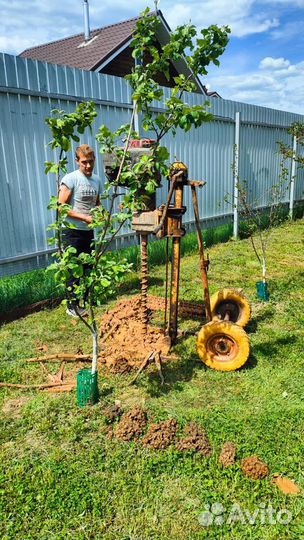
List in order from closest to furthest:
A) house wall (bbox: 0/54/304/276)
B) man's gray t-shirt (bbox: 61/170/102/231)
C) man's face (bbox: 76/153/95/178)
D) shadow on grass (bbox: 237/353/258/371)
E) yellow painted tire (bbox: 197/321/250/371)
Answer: yellow painted tire (bbox: 197/321/250/371) → shadow on grass (bbox: 237/353/258/371) → man's face (bbox: 76/153/95/178) → man's gray t-shirt (bbox: 61/170/102/231) → house wall (bbox: 0/54/304/276)

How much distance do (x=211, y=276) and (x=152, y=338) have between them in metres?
2.68

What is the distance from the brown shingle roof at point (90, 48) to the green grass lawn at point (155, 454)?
11682mm

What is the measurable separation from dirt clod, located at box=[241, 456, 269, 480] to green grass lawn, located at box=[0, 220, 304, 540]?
0.03m

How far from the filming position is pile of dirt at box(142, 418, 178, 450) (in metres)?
2.57

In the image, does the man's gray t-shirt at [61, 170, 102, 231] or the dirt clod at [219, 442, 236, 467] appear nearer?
the dirt clod at [219, 442, 236, 467]

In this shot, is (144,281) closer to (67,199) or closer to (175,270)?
(175,270)

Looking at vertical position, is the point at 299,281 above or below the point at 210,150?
below

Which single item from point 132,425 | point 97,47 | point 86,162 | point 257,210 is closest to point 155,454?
point 132,425

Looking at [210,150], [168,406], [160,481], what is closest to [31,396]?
[168,406]

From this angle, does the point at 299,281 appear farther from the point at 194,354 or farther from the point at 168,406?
the point at 168,406

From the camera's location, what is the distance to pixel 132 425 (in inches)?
107

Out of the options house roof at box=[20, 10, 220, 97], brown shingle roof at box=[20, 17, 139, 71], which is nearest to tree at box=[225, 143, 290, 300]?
house roof at box=[20, 10, 220, 97]

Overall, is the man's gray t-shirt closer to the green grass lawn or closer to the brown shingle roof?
the green grass lawn

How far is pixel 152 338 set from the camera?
154 inches
